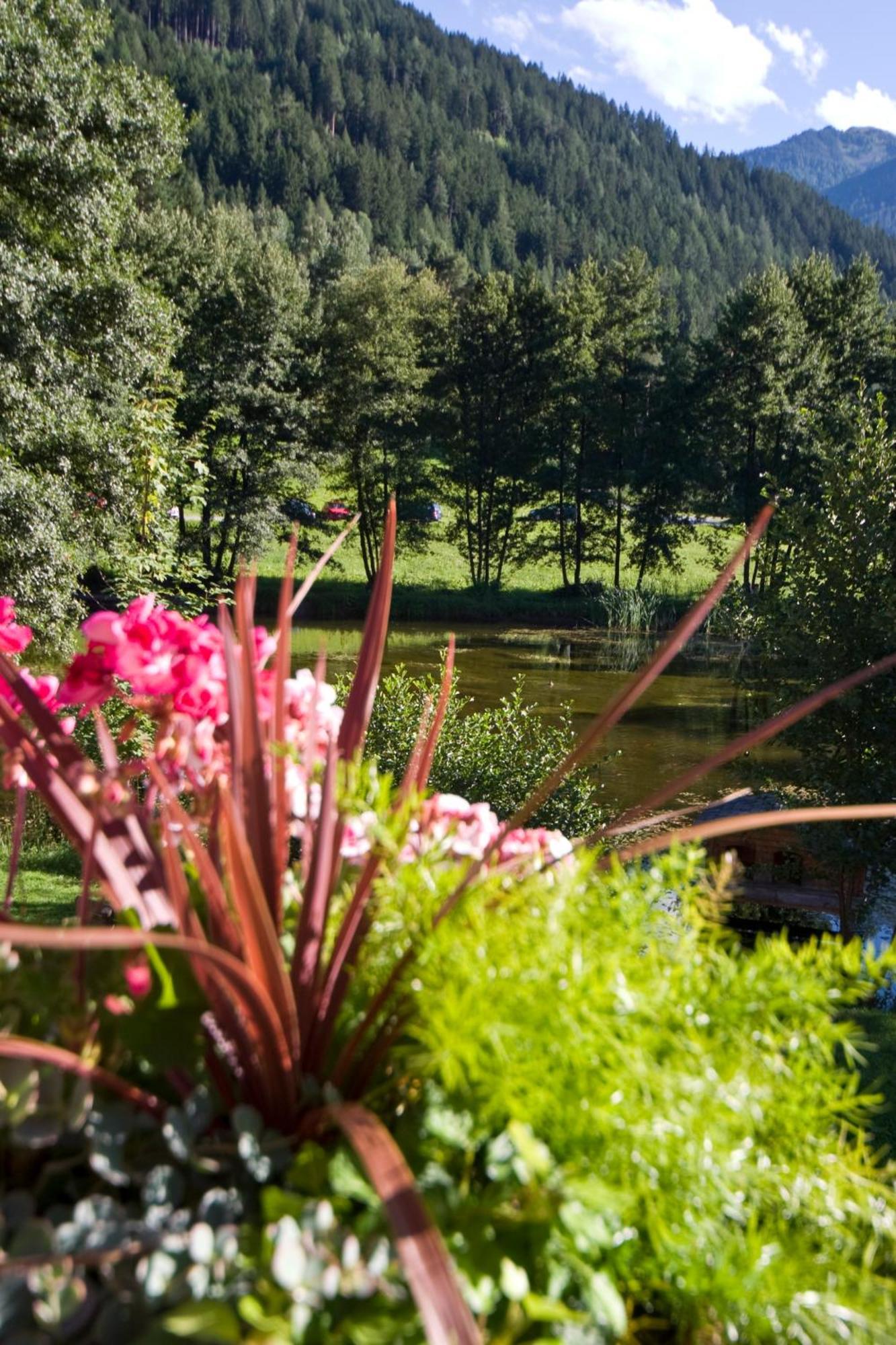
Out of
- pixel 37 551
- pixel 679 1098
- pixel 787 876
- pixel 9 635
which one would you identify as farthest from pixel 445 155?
pixel 679 1098

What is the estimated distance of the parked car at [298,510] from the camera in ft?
84.4

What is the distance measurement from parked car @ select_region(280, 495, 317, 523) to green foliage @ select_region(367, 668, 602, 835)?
17960mm

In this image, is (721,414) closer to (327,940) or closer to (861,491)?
(861,491)

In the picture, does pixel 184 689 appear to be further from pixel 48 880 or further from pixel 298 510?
pixel 298 510

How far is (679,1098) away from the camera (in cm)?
87

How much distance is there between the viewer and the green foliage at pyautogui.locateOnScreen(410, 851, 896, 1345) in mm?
848

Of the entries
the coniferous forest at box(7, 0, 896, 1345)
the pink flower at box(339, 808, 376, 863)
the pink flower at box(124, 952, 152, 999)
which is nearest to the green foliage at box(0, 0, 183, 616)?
the coniferous forest at box(7, 0, 896, 1345)

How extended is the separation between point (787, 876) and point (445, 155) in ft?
354

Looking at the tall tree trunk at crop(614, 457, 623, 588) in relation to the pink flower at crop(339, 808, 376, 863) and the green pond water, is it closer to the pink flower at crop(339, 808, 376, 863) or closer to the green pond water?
the green pond water

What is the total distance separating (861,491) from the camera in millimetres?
7848

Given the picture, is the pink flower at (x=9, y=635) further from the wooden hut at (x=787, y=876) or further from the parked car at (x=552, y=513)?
the parked car at (x=552, y=513)

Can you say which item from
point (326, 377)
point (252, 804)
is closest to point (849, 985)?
point (252, 804)

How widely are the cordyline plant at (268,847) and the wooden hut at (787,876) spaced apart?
7.41 meters

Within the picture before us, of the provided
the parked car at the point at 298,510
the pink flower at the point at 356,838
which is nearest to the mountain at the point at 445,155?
the parked car at the point at 298,510
